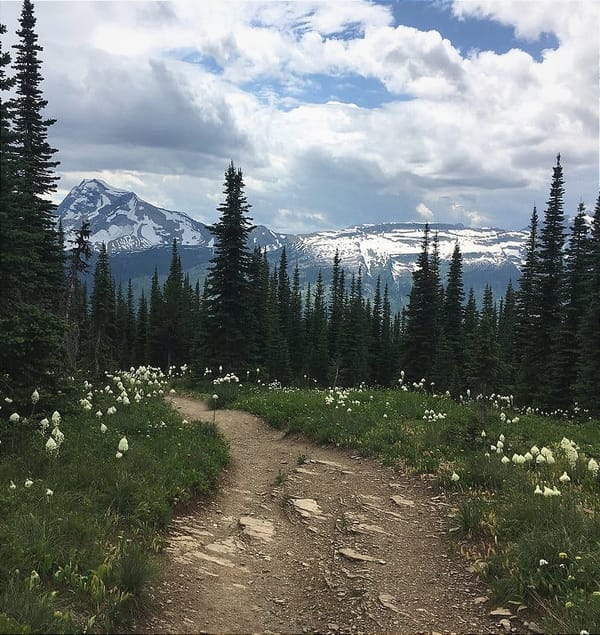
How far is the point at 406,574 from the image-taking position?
22.7ft

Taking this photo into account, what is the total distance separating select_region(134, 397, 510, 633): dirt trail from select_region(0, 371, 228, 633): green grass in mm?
450

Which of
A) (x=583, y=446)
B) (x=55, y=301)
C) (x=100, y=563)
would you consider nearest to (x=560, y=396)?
(x=583, y=446)

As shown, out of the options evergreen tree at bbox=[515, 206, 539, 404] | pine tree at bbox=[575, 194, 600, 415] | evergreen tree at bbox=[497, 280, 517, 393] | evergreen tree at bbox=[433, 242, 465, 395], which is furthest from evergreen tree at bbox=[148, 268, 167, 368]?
pine tree at bbox=[575, 194, 600, 415]

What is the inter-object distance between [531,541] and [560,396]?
28010 mm

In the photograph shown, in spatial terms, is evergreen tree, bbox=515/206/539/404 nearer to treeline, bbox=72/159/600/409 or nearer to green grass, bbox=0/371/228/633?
treeline, bbox=72/159/600/409

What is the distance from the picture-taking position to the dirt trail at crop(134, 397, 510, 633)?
580 cm

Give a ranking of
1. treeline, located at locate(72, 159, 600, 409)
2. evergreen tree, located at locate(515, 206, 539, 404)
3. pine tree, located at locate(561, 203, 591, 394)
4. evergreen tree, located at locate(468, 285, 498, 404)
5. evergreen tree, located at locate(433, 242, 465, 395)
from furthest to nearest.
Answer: evergreen tree, located at locate(433, 242, 465, 395)
evergreen tree, located at locate(515, 206, 539, 404)
pine tree, located at locate(561, 203, 591, 394)
treeline, located at locate(72, 159, 600, 409)
evergreen tree, located at locate(468, 285, 498, 404)

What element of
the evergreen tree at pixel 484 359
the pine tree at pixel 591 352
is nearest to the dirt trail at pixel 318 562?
the evergreen tree at pixel 484 359

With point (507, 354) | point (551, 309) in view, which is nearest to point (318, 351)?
point (507, 354)

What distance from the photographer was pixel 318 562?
289 inches

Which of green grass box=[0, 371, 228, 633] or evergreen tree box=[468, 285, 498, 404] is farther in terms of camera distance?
evergreen tree box=[468, 285, 498, 404]

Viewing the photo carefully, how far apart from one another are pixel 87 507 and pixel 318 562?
3.44 metres

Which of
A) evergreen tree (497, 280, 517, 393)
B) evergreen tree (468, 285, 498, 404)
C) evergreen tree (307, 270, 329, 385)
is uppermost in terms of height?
evergreen tree (468, 285, 498, 404)

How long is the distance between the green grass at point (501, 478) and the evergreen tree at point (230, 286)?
1214cm
